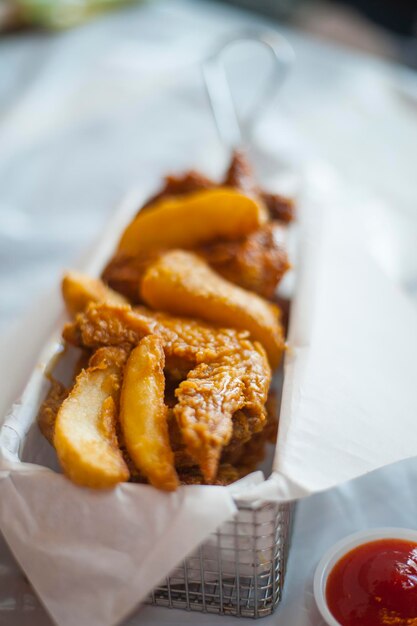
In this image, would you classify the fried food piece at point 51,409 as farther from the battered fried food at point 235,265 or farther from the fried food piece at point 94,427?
the battered fried food at point 235,265

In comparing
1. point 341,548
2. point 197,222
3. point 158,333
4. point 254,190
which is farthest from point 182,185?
point 341,548

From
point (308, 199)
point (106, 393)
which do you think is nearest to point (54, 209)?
point (308, 199)

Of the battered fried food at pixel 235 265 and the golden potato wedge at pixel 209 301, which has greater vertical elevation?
the golden potato wedge at pixel 209 301

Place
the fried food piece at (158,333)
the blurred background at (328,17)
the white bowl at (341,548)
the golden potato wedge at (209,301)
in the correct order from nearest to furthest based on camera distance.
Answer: the white bowl at (341,548) < the fried food piece at (158,333) < the golden potato wedge at (209,301) < the blurred background at (328,17)

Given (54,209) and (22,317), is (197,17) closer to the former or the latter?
(54,209)

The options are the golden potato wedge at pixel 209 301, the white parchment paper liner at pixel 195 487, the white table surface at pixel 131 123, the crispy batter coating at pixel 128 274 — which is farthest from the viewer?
the white table surface at pixel 131 123

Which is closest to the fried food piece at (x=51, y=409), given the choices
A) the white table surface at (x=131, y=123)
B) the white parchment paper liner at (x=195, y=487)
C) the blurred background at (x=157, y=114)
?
the white parchment paper liner at (x=195, y=487)

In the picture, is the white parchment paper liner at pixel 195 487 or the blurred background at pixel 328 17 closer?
the white parchment paper liner at pixel 195 487
